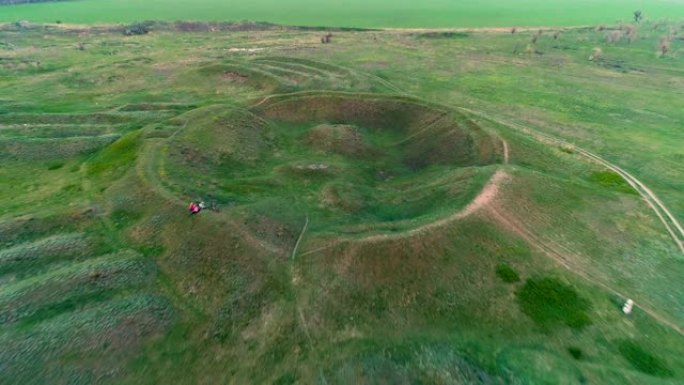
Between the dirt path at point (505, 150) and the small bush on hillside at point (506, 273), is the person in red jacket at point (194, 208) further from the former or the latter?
the dirt path at point (505, 150)

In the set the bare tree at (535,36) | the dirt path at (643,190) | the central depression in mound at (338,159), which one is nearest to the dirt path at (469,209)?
the central depression in mound at (338,159)

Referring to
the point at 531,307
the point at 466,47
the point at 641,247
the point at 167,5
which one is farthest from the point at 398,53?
the point at 167,5

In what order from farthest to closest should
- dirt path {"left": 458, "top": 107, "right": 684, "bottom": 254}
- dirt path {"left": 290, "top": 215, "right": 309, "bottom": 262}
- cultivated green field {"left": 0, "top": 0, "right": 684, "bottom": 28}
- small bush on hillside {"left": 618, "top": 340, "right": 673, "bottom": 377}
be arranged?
cultivated green field {"left": 0, "top": 0, "right": 684, "bottom": 28}
dirt path {"left": 458, "top": 107, "right": 684, "bottom": 254}
dirt path {"left": 290, "top": 215, "right": 309, "bottom": 262}
small bush on hillside {"left": 618, "top": 340, "right": 673, "bottom": 377}

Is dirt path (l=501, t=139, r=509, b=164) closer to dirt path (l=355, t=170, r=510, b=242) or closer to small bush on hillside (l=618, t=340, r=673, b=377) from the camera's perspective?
dirt path (l=355, t=170, r=510, b=242)

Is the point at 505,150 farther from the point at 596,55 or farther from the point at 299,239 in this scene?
the point at 596,55

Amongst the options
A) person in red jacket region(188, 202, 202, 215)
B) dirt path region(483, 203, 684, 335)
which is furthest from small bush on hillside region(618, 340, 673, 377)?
person in red jacket region(188, 202, 202, 215)
